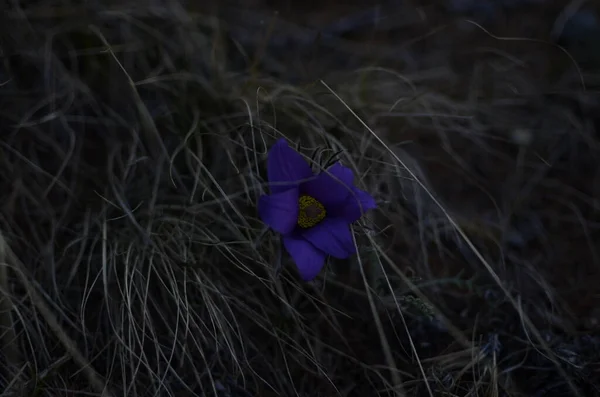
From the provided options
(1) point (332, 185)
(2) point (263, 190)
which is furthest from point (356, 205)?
(2) point (263, 190)

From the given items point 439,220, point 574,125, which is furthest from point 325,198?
point 574,125

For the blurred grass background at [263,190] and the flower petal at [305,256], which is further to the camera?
the blurred grass background at [263,190]

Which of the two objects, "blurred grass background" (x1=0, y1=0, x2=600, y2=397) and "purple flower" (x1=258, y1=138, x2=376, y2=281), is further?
"blurred grass background" (x1=0, y1=0, x2=600, y2=397)

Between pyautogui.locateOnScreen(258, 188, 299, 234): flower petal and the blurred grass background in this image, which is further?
the blurred grass background

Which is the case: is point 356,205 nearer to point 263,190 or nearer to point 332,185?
point 332,185

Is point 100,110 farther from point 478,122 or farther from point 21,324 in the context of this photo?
point 478,122

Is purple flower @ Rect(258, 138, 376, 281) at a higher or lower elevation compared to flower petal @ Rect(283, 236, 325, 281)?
higher

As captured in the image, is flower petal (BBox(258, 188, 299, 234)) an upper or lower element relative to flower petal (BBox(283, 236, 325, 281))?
upper
